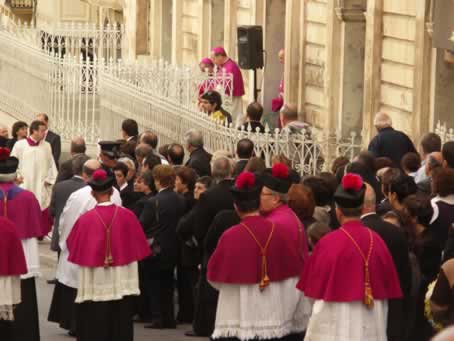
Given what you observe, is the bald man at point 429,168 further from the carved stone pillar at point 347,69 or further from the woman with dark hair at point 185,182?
the carved stone pillar at point 347,69

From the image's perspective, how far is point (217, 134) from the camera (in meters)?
21.3

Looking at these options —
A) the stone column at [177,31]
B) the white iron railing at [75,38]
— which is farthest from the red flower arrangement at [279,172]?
the stone column at [177,31]

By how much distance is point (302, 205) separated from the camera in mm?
13805

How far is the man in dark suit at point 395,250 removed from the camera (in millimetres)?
12227

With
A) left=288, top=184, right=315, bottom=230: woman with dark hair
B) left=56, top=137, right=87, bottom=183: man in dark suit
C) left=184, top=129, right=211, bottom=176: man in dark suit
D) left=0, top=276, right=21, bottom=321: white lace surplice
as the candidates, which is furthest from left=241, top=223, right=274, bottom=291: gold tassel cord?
left=184, top=129, right=211, bottom=176: man in dark suit

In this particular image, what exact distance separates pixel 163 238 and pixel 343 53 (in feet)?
31.2

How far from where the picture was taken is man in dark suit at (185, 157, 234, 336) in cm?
1511

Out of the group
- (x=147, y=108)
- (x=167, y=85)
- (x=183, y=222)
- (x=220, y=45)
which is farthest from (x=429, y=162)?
(x=220, y=45)

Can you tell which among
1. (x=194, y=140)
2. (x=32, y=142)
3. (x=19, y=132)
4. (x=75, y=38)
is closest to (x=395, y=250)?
(x=194, y=140)

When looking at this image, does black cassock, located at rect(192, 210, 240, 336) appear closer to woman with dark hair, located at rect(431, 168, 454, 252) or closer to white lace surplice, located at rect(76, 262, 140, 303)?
white lace surplice, located at rect(76, 262, 140, 303)

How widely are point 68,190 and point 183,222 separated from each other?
1.51 meters

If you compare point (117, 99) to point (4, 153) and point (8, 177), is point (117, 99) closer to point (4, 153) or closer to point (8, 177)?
point (8, 177)

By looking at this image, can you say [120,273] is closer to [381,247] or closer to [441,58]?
[381,247]

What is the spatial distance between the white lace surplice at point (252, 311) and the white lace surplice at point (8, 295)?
74.8 inches
